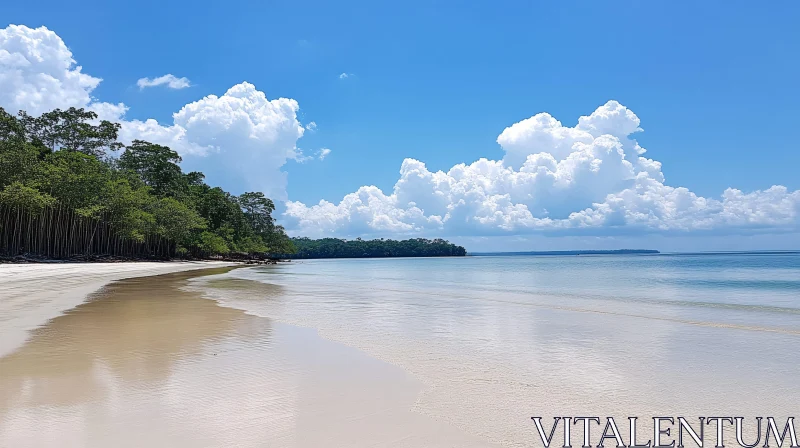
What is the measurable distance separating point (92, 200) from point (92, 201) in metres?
0.15

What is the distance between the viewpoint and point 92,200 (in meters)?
52.4

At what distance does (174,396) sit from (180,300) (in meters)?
13.9

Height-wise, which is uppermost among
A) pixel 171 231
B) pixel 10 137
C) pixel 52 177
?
pixel 10 137

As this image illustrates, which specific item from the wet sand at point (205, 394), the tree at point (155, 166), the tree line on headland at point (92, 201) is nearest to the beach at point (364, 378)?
the wet sand at point (205, 394)

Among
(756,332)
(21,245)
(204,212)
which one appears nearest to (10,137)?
(21,245)

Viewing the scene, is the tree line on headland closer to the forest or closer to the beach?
the forest

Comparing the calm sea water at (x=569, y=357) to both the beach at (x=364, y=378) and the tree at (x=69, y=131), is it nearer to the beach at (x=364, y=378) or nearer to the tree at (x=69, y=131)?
the beach at (x=364, y=378)

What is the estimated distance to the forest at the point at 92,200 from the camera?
44594mm

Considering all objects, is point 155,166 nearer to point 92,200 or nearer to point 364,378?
point 92,200

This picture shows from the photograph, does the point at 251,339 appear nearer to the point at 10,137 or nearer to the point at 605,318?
the point at 605,318

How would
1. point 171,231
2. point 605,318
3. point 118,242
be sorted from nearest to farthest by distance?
point 605,318
point 118,242
point 171,231

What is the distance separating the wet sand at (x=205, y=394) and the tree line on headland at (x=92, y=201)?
41.4 metres

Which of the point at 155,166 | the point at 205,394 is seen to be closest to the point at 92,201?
the point at 155,166

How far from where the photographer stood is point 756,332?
11.9m
